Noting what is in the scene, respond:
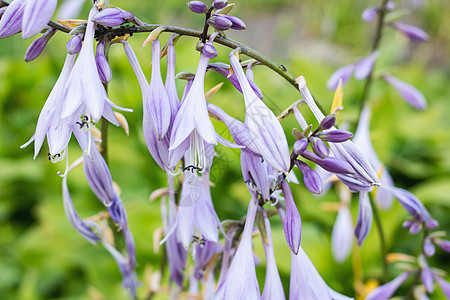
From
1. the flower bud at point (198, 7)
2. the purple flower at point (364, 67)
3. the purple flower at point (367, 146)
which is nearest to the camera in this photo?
the flower bud at point (198, 7)

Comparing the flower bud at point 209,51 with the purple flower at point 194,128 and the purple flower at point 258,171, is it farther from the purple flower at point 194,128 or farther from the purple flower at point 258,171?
the purple flower at point 258,171

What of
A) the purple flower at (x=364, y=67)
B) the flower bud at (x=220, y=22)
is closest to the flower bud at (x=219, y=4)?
the flower bud at (x=220, y=22)

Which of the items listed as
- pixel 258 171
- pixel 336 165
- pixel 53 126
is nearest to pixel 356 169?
pixel 336 165

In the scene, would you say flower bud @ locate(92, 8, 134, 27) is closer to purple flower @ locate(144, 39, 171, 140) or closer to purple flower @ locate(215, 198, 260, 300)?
purple flower @ locate(144, 39, 171, 140)

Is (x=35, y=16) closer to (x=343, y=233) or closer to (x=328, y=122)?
(x=328, y=122)

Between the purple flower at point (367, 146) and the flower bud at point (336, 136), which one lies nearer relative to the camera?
the flower bud at point (336, 136)

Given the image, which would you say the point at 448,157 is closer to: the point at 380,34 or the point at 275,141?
the point at 380,34
